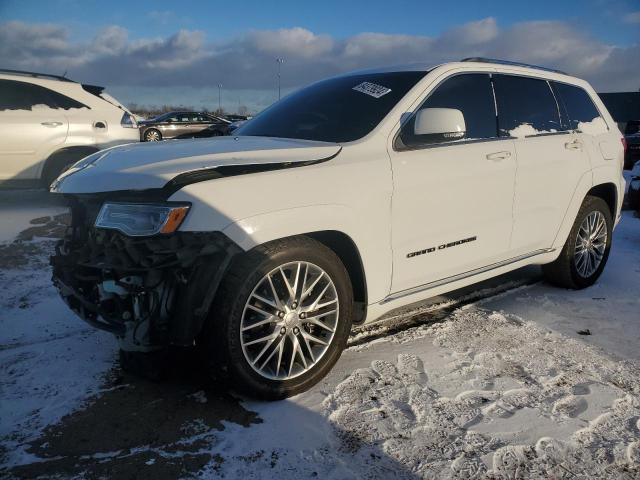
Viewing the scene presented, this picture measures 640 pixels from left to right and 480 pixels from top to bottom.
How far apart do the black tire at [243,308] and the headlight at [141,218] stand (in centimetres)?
37

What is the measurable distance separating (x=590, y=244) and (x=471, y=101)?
205 cm

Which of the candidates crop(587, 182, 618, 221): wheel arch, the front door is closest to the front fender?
the front door

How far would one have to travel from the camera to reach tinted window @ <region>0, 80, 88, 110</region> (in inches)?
282

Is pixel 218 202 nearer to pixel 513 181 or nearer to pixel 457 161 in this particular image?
pixel 457 161

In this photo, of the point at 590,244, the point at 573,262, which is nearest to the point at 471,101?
the point at 573,262

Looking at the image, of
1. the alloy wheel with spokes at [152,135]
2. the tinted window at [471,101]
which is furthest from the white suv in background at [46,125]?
the alloy wheel with spokes at [152,135]

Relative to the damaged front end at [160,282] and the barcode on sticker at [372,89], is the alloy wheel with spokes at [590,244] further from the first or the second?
the damaged front end at [160,282]

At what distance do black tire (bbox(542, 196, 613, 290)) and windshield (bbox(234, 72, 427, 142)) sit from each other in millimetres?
2123

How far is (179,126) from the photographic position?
21.7 meters

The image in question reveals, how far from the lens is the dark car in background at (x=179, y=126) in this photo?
20820 millimetres

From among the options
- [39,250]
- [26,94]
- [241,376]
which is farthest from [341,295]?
[26,94]

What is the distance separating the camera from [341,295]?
2838mm

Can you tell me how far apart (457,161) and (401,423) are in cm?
171

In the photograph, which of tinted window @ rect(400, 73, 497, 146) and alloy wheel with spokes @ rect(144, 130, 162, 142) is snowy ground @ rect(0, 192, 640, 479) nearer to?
tinted window @ rect(400, 73, 497, 146)
